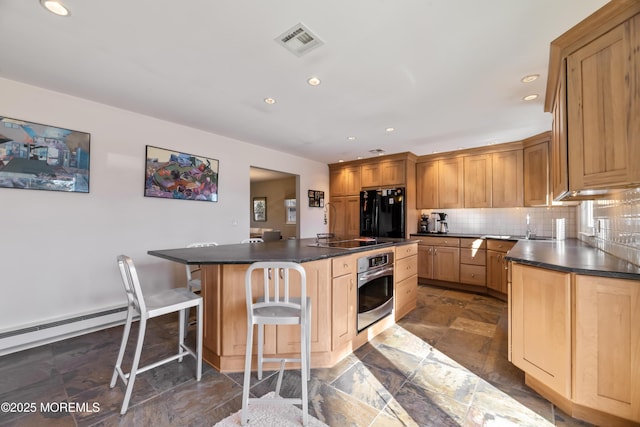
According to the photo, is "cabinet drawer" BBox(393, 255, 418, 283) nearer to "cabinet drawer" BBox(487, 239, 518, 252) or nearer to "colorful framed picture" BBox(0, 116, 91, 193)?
"cabinet drawer" BBox(487, 239, 518, 252)

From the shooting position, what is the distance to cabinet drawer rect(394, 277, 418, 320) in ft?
10.1

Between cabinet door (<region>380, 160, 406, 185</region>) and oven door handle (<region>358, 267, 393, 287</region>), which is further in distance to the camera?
cabinet door (<region>380, 160, 406, 185</region>)

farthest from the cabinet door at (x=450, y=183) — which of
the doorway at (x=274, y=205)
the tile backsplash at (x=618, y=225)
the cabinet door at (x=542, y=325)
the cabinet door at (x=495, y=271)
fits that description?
the doorway at (x=274, y=205)

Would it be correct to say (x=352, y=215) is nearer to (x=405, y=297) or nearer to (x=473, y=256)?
(x=473, y=256)

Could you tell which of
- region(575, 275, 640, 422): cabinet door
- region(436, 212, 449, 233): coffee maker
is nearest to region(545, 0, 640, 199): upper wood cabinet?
region(575, 275, 640, 422): cabinet door

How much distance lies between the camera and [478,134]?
382 cm

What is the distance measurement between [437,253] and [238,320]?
3757 millimetres

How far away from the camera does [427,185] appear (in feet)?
16.6

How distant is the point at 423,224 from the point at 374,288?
3.01m

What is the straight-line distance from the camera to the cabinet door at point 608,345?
141 cm

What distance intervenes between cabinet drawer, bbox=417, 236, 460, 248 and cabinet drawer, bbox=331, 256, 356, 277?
285 cm

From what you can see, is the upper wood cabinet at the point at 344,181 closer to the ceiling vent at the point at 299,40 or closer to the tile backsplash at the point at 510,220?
the tile backsplash at the point at 510,220

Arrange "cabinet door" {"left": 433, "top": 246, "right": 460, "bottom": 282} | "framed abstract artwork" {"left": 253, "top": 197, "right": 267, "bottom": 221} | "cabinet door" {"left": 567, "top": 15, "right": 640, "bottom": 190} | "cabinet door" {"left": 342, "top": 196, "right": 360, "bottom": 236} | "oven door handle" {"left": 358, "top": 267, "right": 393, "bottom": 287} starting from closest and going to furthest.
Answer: "cabinet door" {"left": 567, "top": 15, "right": 640, "bottom": 190} → "oven door handle" {"left": 358, "top": 267, "right": 393, "bottom": 287} → "cabinet door" {"left": 433, "top": 246, "right": 460, "bottom": 282} → "cabinet door" {"left": 342, "top": 196, "right": 360, "bottom": 236} → "framed abstract artwork" {"left": 253, "top": 197, "right": 267, "bottom": 221}

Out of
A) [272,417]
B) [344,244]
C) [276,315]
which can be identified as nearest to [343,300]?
[344,244]
